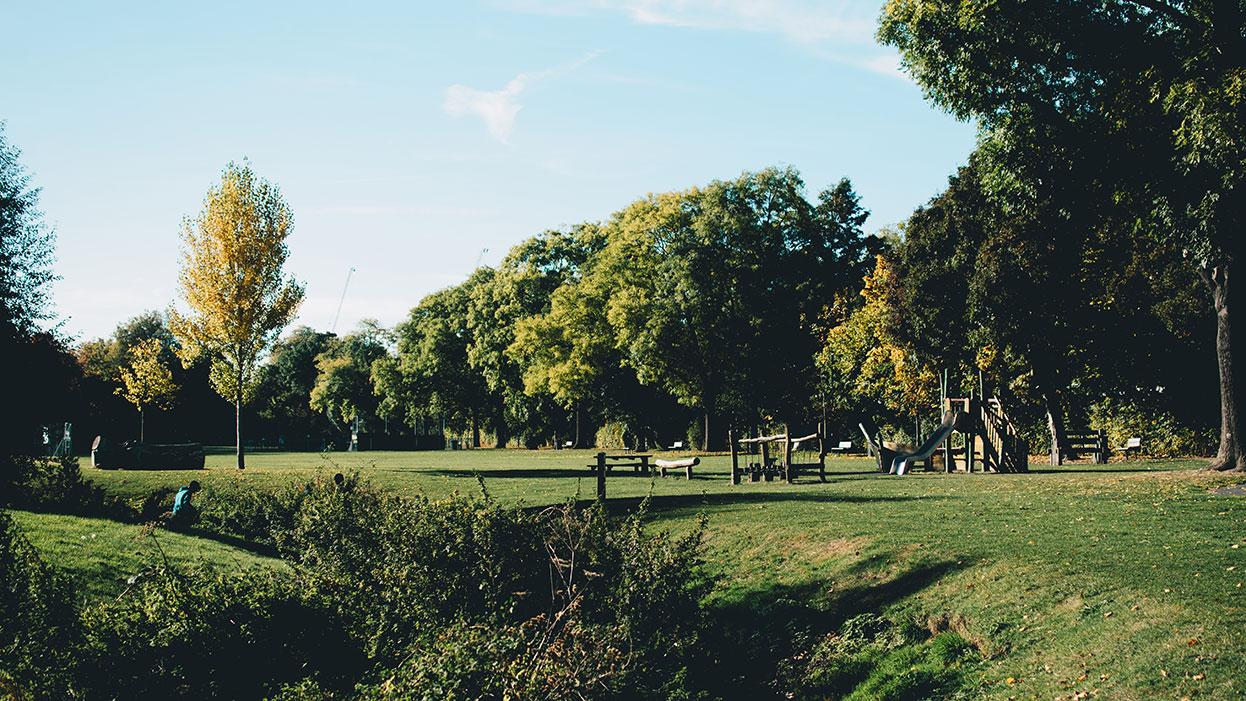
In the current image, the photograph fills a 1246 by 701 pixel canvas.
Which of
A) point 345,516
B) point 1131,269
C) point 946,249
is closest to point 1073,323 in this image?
point 1131,269

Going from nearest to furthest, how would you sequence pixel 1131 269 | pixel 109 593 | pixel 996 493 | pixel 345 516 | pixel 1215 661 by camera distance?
pixel 1215 661 < pixel 109 593 < pixel 345 516 < pixel 996 493 < pixel 1131 269

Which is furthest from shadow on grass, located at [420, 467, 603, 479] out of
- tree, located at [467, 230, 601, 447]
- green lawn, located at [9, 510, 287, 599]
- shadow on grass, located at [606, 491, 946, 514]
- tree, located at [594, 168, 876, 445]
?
tree, located at [467, 230, 601, 447]

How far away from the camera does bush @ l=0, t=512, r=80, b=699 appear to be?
27.4ft

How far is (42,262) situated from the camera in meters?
26.5

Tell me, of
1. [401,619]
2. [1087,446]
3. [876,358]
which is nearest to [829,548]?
[401,619]

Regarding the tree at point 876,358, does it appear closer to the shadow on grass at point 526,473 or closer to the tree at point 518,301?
the shadow on grass at point 526,473

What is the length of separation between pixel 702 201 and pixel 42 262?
35.3m

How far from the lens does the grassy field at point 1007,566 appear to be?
30.8 feet

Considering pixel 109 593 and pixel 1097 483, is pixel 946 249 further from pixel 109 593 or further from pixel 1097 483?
pixel 109 593

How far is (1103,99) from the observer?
2128 centimetres

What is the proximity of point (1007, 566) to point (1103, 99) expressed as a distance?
13203mm

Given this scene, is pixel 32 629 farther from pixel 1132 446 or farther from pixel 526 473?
pixel 1132 446

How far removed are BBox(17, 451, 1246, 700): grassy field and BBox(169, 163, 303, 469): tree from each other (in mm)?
17924

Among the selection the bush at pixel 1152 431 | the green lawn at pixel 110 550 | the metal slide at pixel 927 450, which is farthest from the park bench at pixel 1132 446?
the green lawn at pixel 110 550
